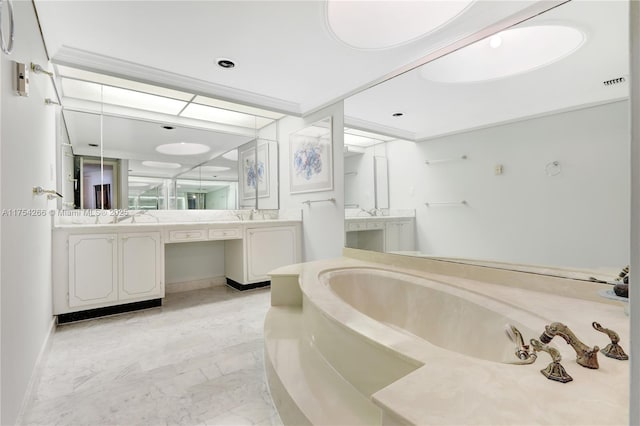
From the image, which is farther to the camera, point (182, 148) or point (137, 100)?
point (182, 148)

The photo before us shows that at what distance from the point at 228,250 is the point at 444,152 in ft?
9.00

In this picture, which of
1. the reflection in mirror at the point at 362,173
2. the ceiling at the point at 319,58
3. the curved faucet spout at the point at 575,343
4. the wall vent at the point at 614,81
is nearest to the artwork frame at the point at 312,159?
the reflection in mirror at the point at 362,173

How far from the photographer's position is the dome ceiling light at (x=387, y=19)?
1854 millimetres

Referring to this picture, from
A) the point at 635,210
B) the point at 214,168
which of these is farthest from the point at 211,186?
the point at 635,210

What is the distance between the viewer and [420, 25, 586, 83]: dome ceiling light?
1.63m

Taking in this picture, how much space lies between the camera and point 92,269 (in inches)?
96.3

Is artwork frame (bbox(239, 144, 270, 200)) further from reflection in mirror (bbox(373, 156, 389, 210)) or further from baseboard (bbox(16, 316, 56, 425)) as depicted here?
baseboard (bbox(16, 316, 56, 425))

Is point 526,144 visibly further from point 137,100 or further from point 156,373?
point 137,100

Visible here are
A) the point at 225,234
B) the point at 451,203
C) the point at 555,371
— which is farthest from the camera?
the point at 225,234

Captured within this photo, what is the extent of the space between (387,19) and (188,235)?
255cm

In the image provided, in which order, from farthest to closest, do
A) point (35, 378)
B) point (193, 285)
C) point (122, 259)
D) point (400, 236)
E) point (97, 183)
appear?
point (193, 285) < point (97, 183) < point (122, 259) < point (400, 236) < point (35, 378)

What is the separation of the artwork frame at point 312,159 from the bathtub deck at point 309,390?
1956mm

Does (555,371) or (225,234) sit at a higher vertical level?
(225,234)

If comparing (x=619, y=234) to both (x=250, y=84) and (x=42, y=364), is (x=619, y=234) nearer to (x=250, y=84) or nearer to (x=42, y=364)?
(x=250, y=84)
